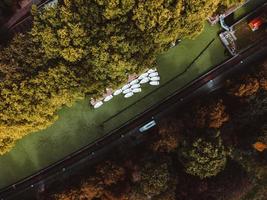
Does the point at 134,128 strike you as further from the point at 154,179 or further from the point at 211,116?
the point at 211,116

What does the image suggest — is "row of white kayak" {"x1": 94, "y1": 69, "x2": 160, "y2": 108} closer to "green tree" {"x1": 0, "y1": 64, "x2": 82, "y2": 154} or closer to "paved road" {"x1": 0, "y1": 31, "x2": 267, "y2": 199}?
"paved road" {"x1": 0, "y1": 31, "x2": 267, "y2": 199}

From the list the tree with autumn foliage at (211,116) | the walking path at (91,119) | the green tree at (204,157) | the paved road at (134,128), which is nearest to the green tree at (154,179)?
the green tree at (204,157)

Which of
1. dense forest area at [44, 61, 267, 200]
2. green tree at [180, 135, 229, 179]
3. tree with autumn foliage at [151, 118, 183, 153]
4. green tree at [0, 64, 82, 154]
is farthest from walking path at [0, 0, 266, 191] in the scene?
green tree at [180, 135, 229, 179]

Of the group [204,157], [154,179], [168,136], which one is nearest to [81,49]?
[168,136]

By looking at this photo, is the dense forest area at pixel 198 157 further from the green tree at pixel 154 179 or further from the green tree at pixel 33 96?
the green tree at pixel 33 96

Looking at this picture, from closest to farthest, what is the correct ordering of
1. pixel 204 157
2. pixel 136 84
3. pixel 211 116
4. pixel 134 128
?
pixel 204 157 < pixel 211 116 < pixel 136 84 < pixel 134 128

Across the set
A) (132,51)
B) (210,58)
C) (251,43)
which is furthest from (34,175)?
(251,43)

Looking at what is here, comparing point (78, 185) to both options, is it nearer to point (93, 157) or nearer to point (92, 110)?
point (93, 157)
